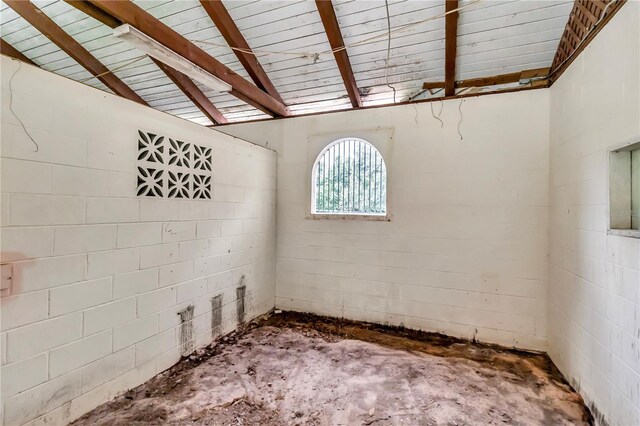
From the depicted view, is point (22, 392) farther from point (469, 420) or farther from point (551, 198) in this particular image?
point (551, 198)

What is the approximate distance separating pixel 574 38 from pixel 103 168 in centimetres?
368

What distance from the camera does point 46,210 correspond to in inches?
64.3

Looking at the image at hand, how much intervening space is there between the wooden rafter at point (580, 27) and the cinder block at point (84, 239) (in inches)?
139

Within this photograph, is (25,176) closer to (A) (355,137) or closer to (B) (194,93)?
(B) (194,93)

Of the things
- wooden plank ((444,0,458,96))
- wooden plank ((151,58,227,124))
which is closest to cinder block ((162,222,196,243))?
wooden plank ((151,58,227,124))

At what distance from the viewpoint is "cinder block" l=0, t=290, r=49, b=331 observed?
1482mm

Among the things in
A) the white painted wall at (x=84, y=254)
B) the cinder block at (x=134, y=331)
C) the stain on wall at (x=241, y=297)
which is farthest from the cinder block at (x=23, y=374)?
the stain on wall at (x=241, y=297)

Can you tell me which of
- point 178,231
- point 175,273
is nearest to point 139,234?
point 178,231

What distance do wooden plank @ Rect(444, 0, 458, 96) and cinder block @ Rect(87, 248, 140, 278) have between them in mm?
3119

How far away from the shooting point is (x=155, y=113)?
227 centimetres

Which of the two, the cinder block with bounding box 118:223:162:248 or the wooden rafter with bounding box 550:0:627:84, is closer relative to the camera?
the wooden rafter with bounding box 550:0:627:84

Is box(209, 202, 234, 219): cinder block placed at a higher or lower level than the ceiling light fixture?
lower

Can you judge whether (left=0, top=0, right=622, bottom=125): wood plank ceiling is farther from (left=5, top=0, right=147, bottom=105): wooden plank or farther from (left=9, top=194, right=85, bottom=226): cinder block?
(left=9, top=194, right=85, bottom=226): cinder block

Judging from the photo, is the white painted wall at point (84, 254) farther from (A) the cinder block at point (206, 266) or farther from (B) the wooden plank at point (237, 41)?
(B) the wooden plank at point (237, 41)
